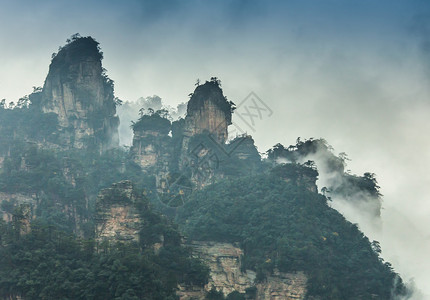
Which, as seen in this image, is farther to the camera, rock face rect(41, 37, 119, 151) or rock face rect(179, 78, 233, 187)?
rock face rect(41, 37, 119, 151)

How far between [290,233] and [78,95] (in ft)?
97.5

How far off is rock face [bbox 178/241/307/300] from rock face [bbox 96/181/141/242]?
723cm

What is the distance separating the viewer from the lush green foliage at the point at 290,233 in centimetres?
4762

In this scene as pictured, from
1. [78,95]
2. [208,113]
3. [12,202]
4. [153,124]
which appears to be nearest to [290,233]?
[208,113]

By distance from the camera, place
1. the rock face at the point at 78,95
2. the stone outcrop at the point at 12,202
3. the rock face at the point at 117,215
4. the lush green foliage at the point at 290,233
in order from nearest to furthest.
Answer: the rock face at the point at 117,215, the lush green foliage at the point at 290,233, the stone outcrop at the point at 12,202, the rock face at the point at 78,95

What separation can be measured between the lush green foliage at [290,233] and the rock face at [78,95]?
16655mm

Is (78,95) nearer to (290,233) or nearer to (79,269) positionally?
(290,233)

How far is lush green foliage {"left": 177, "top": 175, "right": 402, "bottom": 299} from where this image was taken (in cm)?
4762

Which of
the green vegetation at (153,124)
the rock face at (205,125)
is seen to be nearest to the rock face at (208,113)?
the rock face at (205,125)

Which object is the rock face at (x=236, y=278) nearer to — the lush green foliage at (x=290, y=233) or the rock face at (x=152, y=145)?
the lush green foliage at (x=290, y=233)

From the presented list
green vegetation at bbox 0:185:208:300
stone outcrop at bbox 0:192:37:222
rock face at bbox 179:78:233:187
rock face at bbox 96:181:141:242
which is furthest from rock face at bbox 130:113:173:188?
green vegetation at bbox 0:185:208:300

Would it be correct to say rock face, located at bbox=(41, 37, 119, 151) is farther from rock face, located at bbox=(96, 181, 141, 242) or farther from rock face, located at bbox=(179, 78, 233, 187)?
rock face, located at bbox=(96, 181, 141, 242)

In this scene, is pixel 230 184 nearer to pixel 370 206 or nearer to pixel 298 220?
pixel 298 220

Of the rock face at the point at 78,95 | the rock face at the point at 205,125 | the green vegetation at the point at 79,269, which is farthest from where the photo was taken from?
the rock face at the point at 78,95
